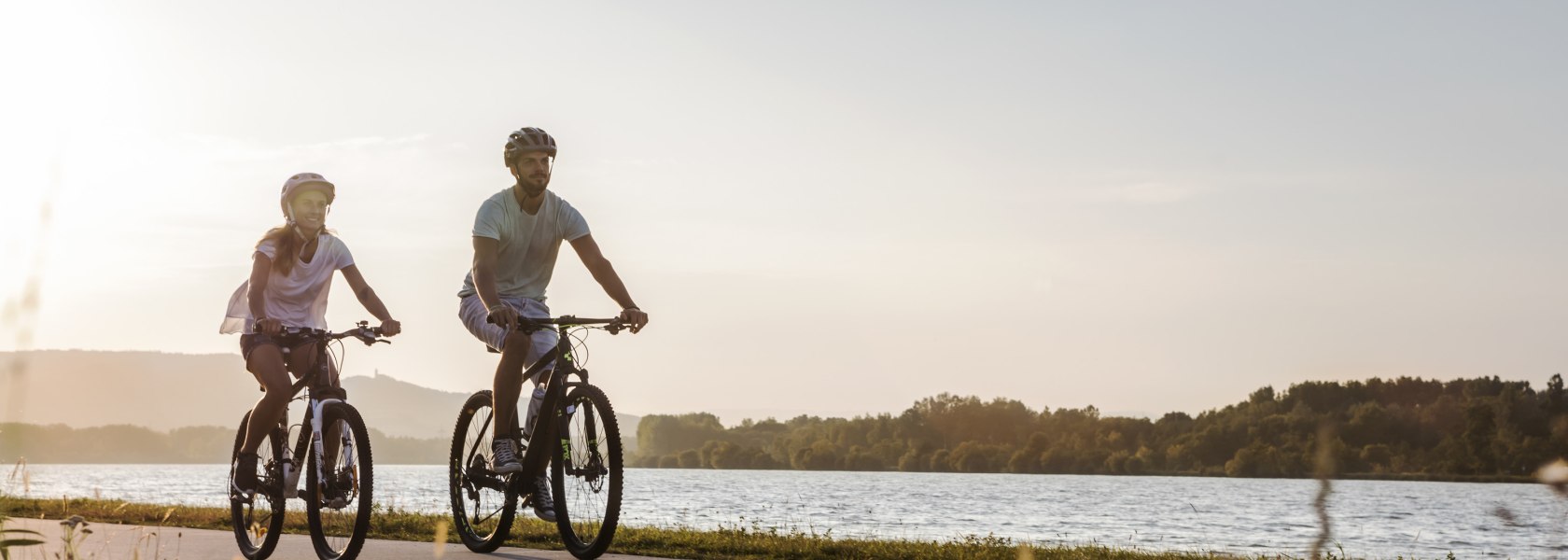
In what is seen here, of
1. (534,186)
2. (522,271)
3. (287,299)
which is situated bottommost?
(287,299)

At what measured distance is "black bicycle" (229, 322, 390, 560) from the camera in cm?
659

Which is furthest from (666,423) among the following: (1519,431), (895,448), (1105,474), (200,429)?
(1519,431)

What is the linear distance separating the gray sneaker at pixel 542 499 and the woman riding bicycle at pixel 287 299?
1.15 meters

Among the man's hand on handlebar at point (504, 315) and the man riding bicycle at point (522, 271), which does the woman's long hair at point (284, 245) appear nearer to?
the man riding bicycle at point (522, 271)

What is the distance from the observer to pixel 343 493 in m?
6.62

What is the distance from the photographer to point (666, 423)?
12900cm

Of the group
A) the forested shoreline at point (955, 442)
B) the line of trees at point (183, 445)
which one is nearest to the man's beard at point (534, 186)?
the forested shoreline at point (955, 442)

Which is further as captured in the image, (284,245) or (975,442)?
(975,442)

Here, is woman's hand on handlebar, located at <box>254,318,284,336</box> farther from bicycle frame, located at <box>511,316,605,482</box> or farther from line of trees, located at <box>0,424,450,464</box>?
line of trees, located at <box>0,424,450,464</box>

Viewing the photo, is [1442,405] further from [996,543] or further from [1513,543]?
[1513,543]

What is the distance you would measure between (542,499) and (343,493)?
0.98m

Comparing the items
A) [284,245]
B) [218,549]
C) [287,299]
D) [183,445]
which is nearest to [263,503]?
[218,549]

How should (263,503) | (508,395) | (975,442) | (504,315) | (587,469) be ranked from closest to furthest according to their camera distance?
(504,315)
(587,469)
(508,395)
(263,503)
(975,442)

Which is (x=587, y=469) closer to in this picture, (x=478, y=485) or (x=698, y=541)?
(x=478, y=485)
